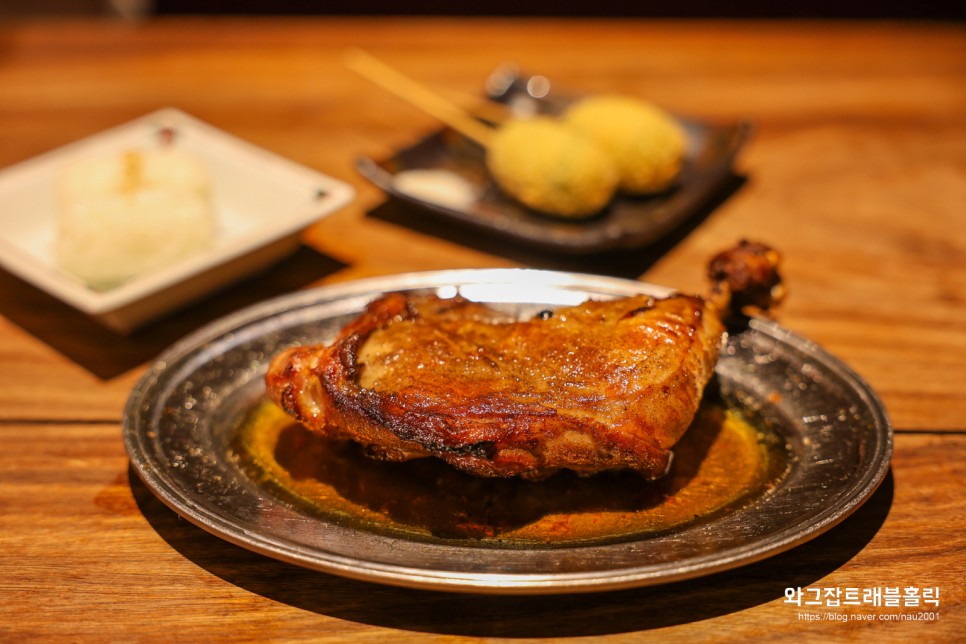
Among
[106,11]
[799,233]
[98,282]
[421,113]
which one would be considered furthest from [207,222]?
[106,11]

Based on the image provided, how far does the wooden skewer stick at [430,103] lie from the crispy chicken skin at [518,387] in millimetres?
1656

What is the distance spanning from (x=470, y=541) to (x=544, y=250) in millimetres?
1357

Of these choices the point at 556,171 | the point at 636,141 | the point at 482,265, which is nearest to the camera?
the point at 482,265

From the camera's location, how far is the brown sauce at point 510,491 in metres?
1.71

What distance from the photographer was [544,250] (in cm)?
285

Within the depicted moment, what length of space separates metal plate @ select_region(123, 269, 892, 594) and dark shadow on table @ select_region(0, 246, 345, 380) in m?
0.33

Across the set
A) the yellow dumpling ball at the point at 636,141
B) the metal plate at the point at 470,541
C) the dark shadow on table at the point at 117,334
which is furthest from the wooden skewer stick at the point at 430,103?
the metal plate at the point at 470,541

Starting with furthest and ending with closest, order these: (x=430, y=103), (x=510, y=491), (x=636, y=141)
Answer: (x=430, y=103) → (x=636, y=141) → (x=510, y=491)

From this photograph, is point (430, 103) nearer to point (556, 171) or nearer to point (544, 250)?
point (556, 171)

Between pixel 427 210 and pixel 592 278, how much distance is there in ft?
2.64

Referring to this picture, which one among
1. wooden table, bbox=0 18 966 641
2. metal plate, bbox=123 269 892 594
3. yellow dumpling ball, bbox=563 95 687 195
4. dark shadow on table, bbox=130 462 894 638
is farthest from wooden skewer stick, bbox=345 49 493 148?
dark shadow on table, bbox=130 462 894 638

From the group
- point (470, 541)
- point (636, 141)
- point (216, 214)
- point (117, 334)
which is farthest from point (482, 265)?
point (470, 541)

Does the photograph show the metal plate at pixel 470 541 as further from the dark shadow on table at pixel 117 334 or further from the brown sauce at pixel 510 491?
the dark shadow on table at pixel 117 334

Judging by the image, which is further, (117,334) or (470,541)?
(117,334)
